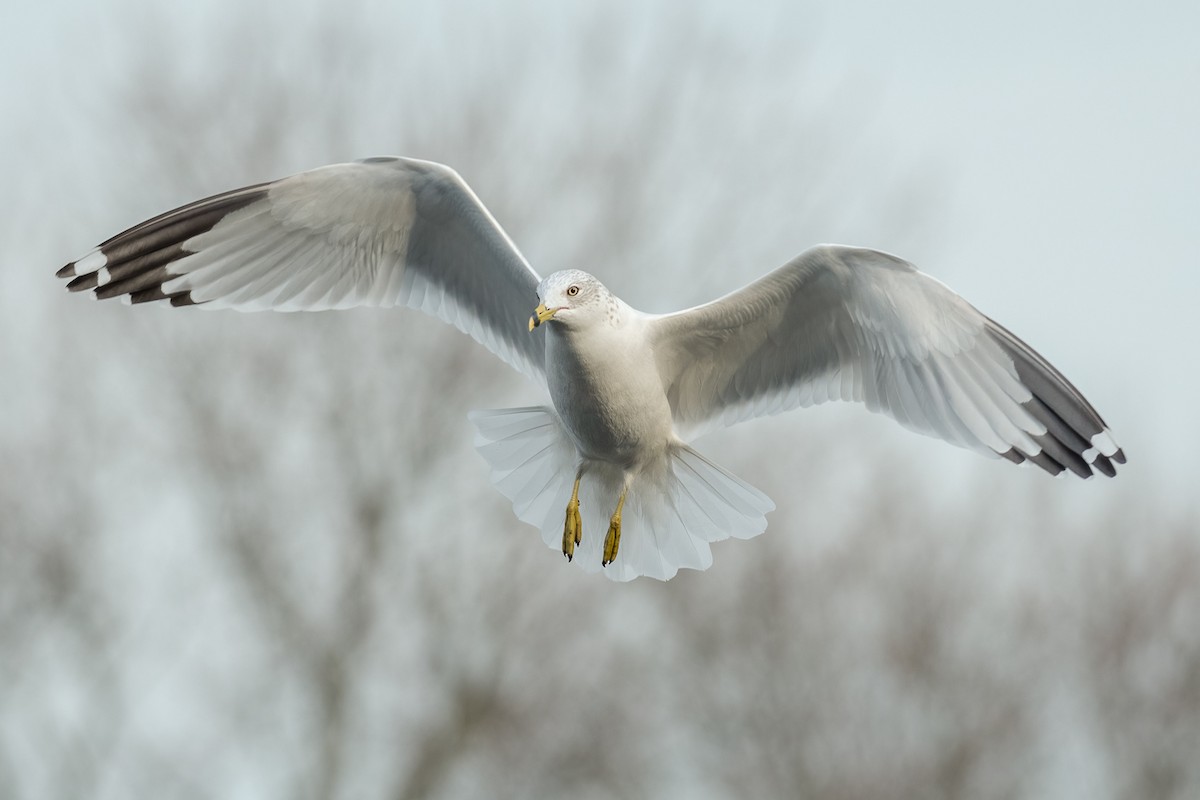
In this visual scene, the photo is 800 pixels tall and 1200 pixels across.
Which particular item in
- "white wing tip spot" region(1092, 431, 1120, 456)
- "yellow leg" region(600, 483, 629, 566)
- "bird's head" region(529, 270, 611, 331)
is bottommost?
"yellow leg" region(600, 483, 629, 566)

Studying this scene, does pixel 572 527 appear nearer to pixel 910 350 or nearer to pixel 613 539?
pixel 613 539

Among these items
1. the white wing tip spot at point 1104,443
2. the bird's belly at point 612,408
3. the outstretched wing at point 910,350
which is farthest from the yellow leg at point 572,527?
the white wing tip spot at point 1104,443

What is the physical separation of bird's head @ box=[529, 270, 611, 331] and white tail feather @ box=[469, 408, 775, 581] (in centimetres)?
74

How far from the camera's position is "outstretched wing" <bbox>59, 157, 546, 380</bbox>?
236 inches

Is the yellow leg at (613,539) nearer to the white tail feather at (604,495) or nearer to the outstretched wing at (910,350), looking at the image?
the white tail feather at (604,495)

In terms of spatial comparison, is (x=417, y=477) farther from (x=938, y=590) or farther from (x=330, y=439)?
(x=938, y=590)

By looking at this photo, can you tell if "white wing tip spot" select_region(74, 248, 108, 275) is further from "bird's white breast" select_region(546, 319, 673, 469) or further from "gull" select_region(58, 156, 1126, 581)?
"bird's white breast" select_region(546, 319, 673, 469)

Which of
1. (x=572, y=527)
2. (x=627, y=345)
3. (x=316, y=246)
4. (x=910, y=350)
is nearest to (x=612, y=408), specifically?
(x=627, y=345)

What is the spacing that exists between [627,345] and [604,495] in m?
0.77

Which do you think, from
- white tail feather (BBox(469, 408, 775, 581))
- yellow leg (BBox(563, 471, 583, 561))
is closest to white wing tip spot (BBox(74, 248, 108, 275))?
white tail feather (BBox(469, 408, 775, 581))

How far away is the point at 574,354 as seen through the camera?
5465mm

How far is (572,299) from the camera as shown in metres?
5.39

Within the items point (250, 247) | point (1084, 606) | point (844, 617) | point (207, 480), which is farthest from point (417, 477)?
point (250, 247)

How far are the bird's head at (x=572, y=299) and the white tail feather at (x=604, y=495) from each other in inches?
29.0
